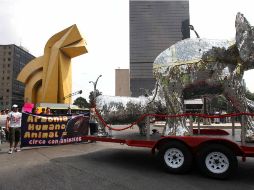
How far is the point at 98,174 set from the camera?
672 cm

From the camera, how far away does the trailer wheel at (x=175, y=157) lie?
653cm

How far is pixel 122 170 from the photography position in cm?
718

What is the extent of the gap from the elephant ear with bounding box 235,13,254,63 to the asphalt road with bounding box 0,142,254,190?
Result: 2.77 metres

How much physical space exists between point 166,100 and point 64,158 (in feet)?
11.3

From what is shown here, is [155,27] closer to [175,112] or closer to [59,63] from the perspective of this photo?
[175,112]

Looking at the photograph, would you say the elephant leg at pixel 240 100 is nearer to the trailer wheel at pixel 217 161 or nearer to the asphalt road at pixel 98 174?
the asphalt road at pixel 98 174

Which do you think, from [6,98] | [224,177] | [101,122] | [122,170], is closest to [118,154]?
[101,122]

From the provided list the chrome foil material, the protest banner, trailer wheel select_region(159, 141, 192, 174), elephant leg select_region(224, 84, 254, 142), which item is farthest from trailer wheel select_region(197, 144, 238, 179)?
the protest banner

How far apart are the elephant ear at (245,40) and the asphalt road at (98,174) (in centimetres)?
277

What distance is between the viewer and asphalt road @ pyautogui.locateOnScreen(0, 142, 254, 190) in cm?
579

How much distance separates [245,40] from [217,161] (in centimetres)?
304

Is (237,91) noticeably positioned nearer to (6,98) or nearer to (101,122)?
(101,122)

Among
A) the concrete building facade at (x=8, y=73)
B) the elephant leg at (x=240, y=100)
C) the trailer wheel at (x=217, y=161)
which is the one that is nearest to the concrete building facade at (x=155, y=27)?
the elephant leg at (x=240, y=100)

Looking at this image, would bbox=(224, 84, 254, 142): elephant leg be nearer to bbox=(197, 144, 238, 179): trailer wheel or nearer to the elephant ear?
the elephant ear
